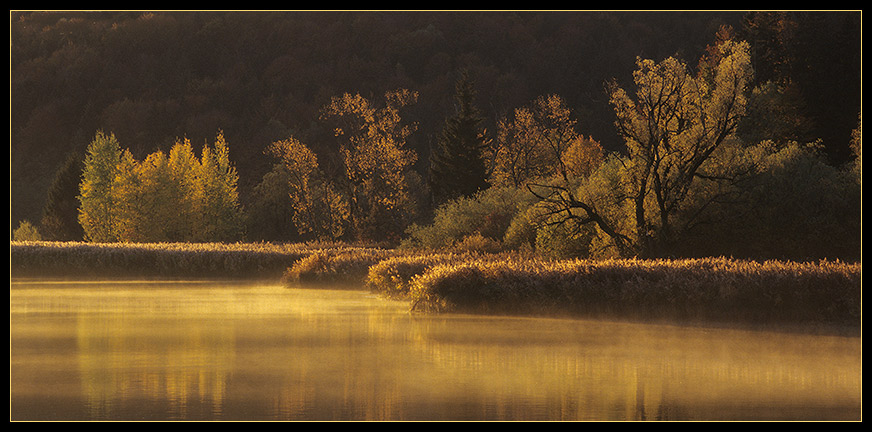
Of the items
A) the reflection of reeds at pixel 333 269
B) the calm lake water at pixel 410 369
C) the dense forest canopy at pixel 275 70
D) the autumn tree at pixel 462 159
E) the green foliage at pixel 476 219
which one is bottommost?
Answer: the calm lake water at pixel 410 369

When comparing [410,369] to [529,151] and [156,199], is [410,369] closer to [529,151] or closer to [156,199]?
[156,199]

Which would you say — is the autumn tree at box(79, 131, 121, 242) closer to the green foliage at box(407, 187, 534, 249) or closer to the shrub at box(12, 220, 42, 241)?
the shrub at box(12, 220, 42, 241)

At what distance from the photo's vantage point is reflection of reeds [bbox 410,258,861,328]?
1183 inches

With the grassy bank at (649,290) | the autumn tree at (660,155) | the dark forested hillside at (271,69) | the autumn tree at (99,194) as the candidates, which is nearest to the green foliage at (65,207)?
the autumn tree at (99,194)

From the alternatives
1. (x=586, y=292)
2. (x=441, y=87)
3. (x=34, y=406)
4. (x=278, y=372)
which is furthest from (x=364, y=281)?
(x=441, y=87)

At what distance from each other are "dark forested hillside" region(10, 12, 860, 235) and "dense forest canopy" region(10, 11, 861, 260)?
0.27m

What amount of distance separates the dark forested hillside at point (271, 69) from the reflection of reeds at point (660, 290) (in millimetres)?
97641

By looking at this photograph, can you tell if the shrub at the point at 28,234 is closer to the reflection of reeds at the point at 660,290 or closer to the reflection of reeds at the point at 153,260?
the reflection of reeds at the point at 153,260

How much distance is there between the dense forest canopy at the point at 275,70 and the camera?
150m

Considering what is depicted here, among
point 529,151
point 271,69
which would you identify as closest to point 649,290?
point 529,151

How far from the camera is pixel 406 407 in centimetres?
1678

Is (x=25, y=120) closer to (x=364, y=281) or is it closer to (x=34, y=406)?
(x=364, y=281)

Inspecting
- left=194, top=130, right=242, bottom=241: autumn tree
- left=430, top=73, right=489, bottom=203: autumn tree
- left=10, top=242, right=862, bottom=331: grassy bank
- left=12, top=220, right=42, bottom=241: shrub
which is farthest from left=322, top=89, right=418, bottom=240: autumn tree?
left=12, top=220, right=42, bottom=241: shrub

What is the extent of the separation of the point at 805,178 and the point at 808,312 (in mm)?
15437
